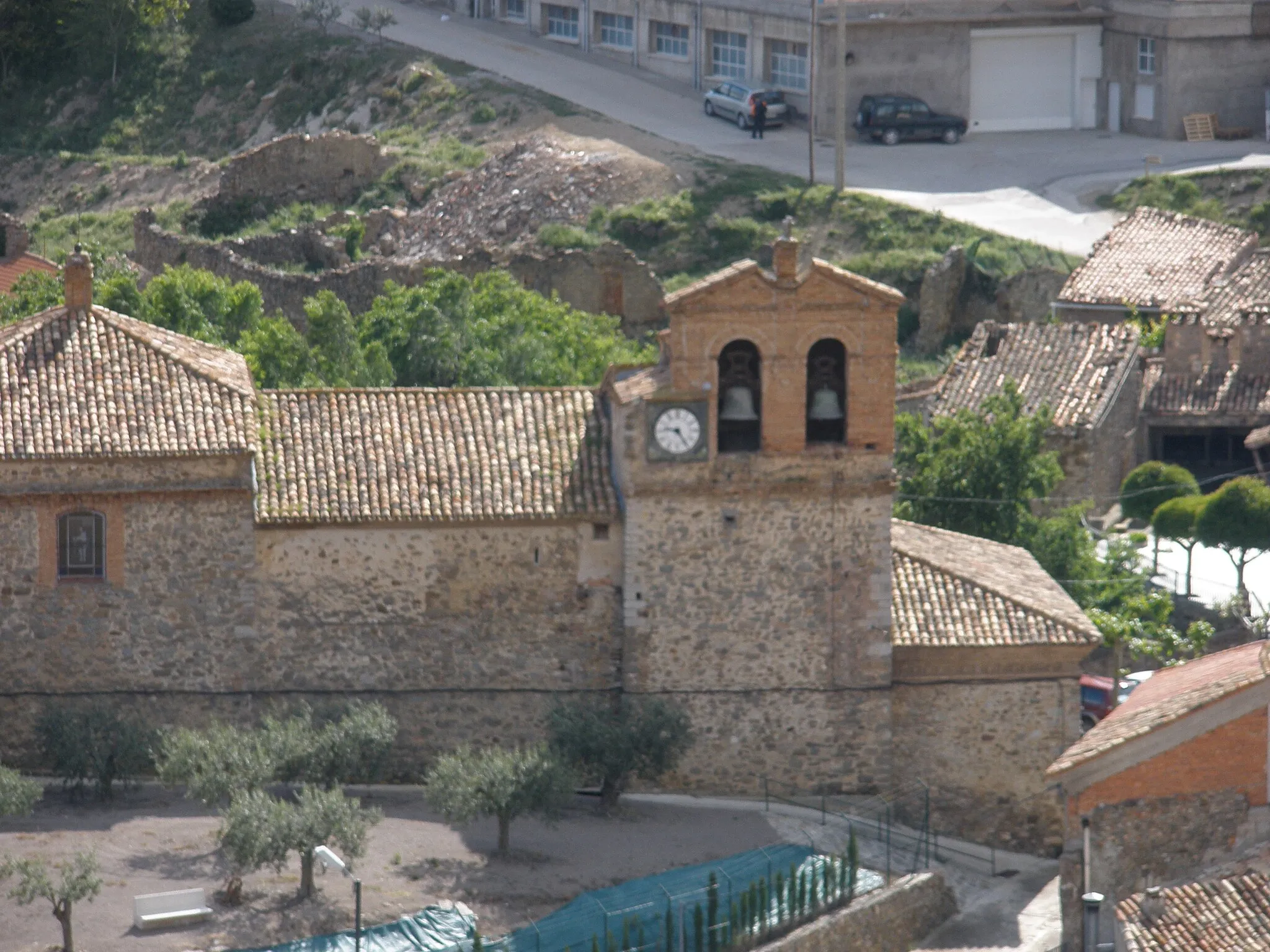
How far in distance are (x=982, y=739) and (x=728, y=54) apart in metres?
41.0

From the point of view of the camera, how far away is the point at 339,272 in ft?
214

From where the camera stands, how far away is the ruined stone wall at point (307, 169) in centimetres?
7450

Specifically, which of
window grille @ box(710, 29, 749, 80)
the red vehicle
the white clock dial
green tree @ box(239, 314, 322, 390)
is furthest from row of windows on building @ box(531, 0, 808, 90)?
the white clock dial

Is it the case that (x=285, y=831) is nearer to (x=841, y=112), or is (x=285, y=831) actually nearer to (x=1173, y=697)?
(x=1173, y=697)

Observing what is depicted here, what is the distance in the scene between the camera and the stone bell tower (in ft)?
128

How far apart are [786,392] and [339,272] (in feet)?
91.2

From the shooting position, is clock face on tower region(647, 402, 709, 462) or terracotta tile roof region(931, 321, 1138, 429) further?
terracotta tile roof region(931, 321, 1138, 429)

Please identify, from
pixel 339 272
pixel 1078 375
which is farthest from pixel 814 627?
pixel 339 272

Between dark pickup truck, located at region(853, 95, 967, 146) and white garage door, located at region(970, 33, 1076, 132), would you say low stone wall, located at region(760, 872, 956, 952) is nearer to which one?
dark pickup truck, located at region(853, 95, 967, 146)

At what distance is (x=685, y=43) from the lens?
8006 cm

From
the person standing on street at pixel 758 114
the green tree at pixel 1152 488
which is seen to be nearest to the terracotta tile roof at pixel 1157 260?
the green tree at pixel 1152 488

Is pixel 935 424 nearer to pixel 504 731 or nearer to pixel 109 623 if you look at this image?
pixel 504 731

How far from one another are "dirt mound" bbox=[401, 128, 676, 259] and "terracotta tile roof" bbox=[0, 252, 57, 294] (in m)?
9.23

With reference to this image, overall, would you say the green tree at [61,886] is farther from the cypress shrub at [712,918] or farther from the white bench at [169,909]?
the cypress shrub at [712,918]
